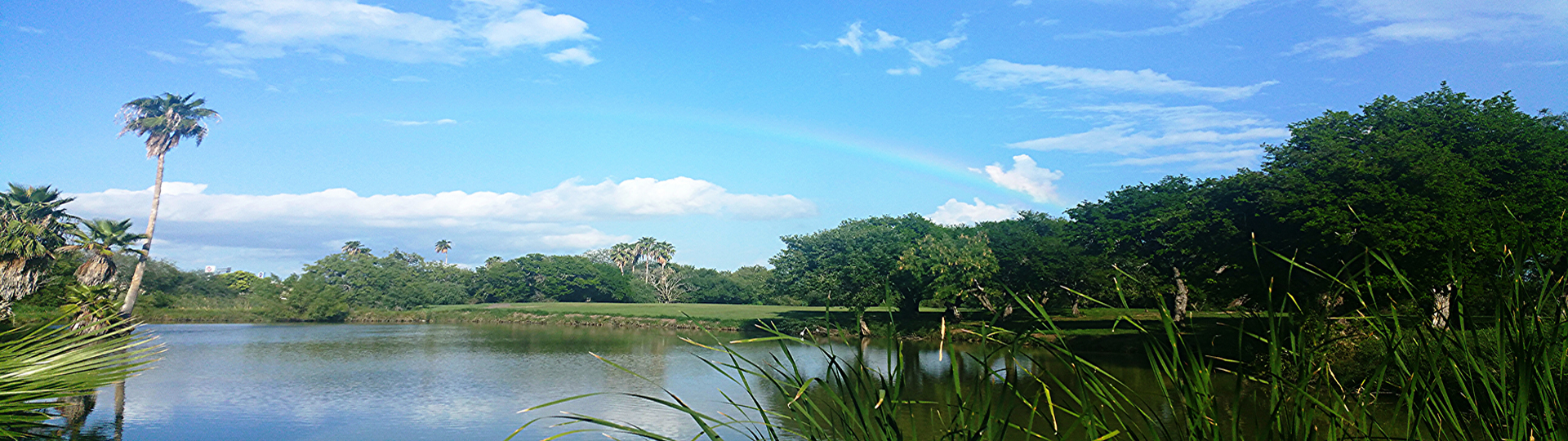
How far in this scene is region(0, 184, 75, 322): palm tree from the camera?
2667 cm

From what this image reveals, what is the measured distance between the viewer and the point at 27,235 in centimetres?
2698

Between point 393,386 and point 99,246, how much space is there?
18448mm

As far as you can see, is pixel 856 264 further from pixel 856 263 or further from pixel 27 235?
pixel 27 235

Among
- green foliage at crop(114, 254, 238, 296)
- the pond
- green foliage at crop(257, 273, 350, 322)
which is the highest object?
green foliage at crop(114, 254, 238, 296)

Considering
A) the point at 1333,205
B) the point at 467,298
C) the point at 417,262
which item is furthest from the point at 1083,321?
the point at 417,262

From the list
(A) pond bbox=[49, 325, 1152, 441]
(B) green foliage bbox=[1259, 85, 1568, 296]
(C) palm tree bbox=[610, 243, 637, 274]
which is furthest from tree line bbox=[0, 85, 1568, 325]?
(C) palm tree bbox=[610, 243, 637, 274]

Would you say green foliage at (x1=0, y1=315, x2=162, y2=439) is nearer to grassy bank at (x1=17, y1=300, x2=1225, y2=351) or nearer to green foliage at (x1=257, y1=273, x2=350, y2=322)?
grassy bank at (x1=17, y1=300, x2=1225, y2=351)

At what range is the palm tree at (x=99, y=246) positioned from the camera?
29844mm

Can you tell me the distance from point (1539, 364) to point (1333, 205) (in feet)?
67.8

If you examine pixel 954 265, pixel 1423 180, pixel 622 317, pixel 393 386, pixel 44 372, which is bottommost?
pixel 393 386

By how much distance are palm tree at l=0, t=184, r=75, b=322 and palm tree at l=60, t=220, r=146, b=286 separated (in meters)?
0.71

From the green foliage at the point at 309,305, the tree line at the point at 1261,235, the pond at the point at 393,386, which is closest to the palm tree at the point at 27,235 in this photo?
the tree line at the point at 1261,235

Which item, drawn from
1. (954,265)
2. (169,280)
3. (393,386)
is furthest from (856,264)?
(169,280)

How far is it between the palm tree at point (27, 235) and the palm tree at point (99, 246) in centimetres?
71
